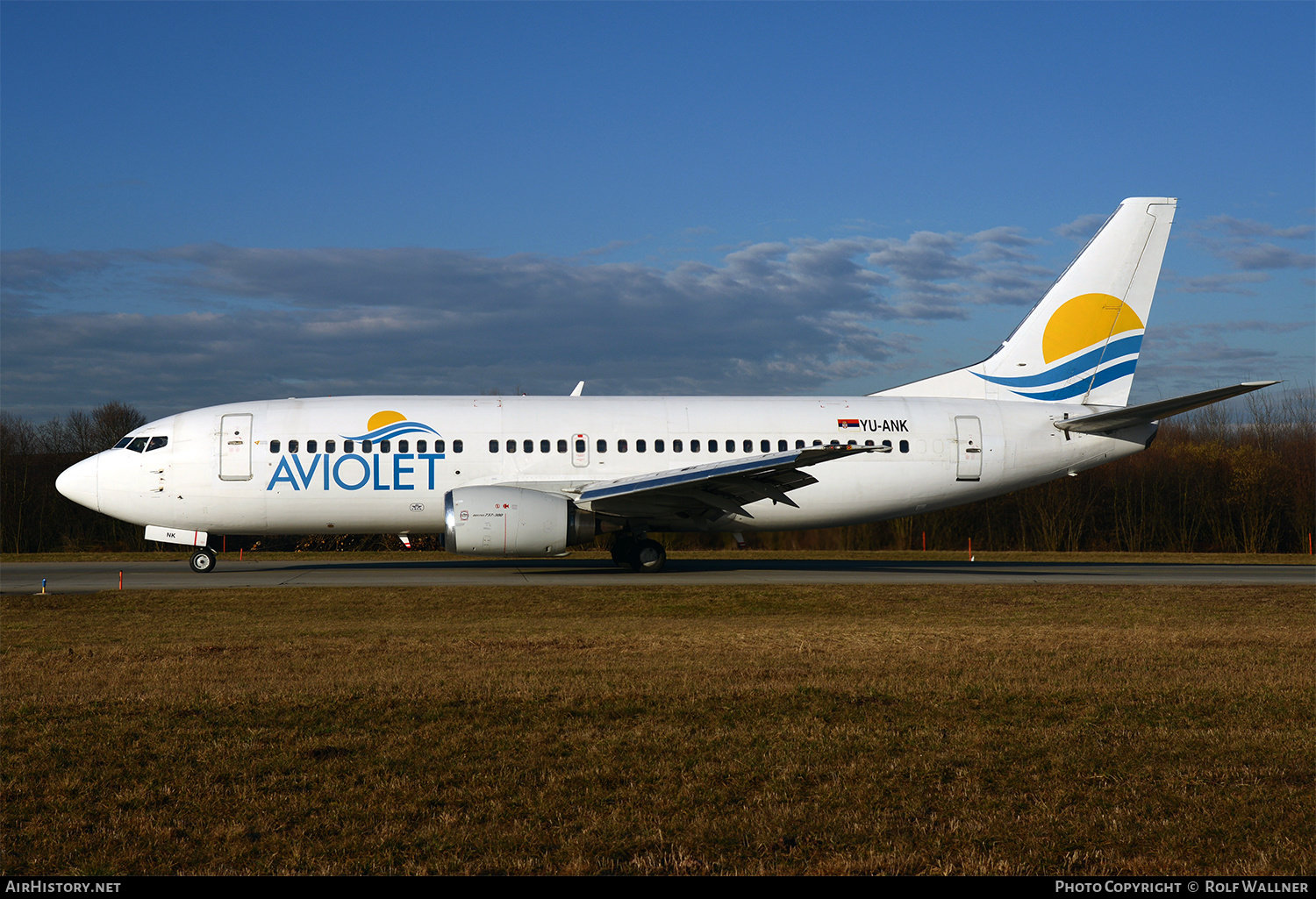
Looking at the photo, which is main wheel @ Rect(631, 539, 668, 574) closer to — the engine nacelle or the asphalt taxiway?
the asphalt taxiway

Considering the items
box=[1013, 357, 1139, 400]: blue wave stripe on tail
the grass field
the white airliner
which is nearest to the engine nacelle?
the white airliner

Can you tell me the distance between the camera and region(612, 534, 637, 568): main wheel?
21422 mm

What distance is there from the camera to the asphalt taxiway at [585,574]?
60.9 feet

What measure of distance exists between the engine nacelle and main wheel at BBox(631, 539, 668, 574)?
2.34 m

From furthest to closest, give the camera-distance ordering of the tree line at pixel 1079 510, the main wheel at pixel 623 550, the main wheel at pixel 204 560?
the tree line at pixel 1079 510 < the main wheel at pixel 623 550 < the main wheel at pixel 204 560

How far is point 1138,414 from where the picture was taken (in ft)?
69.1

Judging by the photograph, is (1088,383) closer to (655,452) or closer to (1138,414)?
(1138,414)

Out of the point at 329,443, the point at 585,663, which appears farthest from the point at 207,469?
the point at 585,663

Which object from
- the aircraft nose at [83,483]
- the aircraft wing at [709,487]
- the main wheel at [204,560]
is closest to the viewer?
the aircraft wing at [709,487]

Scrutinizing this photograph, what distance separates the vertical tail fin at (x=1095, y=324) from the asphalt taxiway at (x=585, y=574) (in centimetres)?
449

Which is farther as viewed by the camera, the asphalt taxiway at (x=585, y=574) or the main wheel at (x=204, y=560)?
the main wheel at (x=204, y=560)

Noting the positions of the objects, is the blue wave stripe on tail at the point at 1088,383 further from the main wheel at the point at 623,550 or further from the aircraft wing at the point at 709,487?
the main wheel at the point at 623,550

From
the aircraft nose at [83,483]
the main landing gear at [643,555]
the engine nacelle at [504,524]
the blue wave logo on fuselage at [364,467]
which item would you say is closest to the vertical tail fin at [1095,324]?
the main landing gear at [643,555]

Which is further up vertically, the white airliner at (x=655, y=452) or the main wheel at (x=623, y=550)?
the white airliner at (x=655, y=452)
